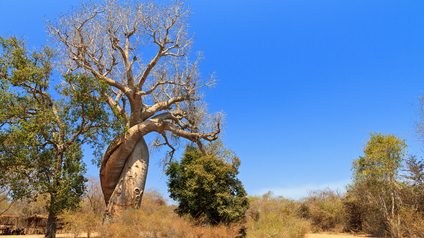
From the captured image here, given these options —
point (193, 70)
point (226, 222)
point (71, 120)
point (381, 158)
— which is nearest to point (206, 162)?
point (226, 222)

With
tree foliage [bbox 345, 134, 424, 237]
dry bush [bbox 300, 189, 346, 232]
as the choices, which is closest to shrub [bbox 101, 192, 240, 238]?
tree foliage [bbox 345, 134, 424, 237]

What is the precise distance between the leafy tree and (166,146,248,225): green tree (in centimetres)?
430

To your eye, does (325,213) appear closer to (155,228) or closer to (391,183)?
(391,183)

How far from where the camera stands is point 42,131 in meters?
12.2

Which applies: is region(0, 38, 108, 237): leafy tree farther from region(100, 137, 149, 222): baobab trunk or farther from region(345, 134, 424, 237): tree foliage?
region(345, 134, 424, 237): tree foliage

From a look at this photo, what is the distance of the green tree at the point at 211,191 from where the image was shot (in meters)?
14.6

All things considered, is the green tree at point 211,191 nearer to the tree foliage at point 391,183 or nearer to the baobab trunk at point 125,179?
the baobab trunk at point 125,179

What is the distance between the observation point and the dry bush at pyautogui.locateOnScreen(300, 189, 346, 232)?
80.5ft

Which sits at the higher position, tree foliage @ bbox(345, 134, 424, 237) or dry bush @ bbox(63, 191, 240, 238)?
tree foliage @ bbox(345, 134, 424, 237)

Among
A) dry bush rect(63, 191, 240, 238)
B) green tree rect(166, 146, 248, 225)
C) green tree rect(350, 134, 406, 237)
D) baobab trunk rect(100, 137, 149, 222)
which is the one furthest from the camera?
green tree rect(350, 134, 406, 237)

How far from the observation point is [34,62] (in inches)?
520

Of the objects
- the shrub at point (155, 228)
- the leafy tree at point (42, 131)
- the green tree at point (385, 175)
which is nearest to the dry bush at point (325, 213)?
the green tree at point (385, 175)

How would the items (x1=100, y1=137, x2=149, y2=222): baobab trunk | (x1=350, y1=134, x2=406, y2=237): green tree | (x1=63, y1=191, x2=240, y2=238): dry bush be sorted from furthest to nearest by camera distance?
(x1=350, y1=134, x2=406, y2=237): green tree → (x1=100, y1=137, x2=149, y2=222): baobab trunk → (x1=63, y1=191, x2=240, y2=238): dry bush

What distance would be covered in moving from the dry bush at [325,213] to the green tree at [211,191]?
1154 centimetres
